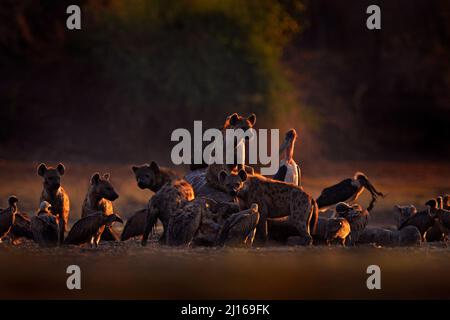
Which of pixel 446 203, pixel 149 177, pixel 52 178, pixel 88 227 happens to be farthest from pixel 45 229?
pixel 446 203

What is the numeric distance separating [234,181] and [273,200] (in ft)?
2.07

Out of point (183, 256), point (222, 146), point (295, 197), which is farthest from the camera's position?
point (222, 146)

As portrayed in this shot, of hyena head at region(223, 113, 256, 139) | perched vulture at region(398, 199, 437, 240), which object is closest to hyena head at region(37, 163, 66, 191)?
hyena head at region(223, 113, 256, 139)

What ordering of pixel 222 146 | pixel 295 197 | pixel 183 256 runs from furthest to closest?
pixel 222 146 < pixel 295 197 < pixel 183 256

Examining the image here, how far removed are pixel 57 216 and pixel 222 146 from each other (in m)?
2.78

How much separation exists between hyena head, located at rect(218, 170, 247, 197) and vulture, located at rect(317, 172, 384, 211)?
2980 mm

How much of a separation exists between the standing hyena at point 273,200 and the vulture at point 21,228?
2.96m

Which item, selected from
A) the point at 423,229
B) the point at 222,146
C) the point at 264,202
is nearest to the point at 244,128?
the point at 222,146

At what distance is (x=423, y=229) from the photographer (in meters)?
17.8

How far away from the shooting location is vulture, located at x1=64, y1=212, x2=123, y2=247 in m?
16.7

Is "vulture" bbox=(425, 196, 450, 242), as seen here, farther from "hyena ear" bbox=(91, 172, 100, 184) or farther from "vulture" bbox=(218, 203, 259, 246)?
"hyena ear" bbox=(91, 172, 100, 184)

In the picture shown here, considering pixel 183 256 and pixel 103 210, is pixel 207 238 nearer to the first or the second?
pixel 183 256

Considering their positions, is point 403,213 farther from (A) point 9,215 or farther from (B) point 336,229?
(A) point 9,215

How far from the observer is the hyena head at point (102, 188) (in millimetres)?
17734
